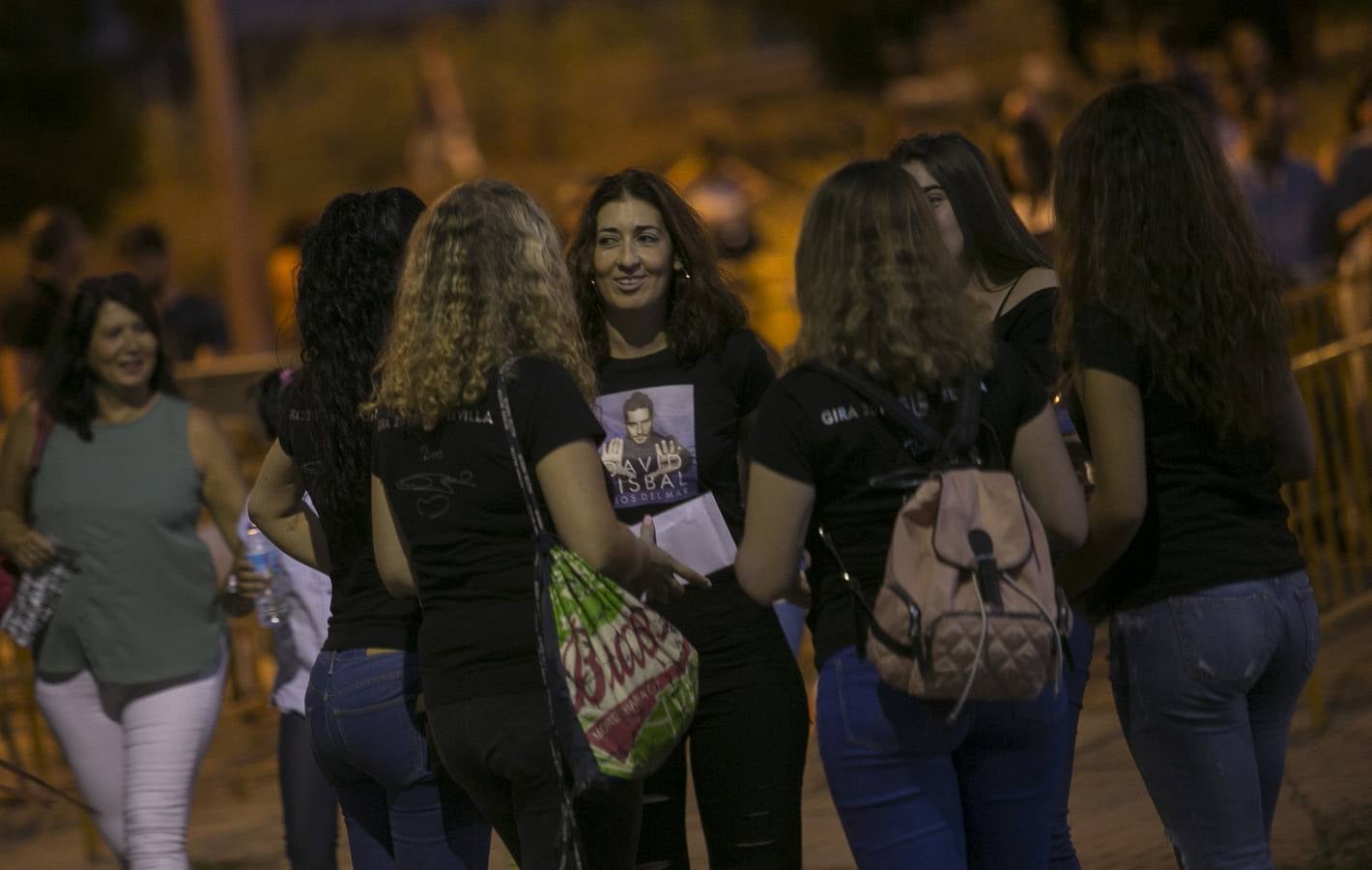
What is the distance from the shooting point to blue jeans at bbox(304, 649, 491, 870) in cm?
353

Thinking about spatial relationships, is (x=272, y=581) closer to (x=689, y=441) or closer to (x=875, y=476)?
(x=689, y=441)

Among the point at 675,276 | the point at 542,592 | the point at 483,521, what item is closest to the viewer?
the point at 542,592

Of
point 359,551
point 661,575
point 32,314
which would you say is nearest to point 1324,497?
point 661,575

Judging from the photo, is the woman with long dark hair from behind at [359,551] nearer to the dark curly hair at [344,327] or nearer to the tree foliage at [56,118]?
the dark curly hair at [344,327]

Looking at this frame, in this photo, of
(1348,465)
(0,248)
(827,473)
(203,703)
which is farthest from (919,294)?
(0,248)

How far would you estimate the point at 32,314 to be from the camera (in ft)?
26.8

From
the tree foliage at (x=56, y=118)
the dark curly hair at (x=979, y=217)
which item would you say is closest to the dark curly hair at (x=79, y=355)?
the dark curly hair at (x=979, y=217)

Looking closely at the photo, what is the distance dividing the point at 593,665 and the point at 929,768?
602 millimetres

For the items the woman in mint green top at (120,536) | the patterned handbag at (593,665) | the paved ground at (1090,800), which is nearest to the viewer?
the patterned handbag at (593,665)

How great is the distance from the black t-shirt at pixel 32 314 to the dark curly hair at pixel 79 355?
3.12m

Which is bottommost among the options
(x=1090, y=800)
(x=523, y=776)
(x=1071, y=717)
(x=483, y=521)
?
(x=1090, y=800)

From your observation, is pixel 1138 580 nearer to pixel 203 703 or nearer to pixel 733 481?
pixel 733 481

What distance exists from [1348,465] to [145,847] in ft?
17.0

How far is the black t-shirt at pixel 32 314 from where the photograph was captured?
8.05 m
